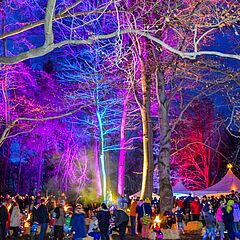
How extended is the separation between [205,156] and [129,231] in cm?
3172

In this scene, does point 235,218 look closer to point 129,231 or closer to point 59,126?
point 129,231

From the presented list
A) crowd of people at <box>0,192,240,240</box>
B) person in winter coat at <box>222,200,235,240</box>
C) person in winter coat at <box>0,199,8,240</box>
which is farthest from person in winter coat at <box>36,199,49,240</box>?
person in winter coat at <box>222,200,235,240</box>

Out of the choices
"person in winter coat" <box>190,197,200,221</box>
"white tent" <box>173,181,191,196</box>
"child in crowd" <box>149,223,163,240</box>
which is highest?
"white tent" <box>173,181,191,196</box>

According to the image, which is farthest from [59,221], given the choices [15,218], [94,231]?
[15,218]

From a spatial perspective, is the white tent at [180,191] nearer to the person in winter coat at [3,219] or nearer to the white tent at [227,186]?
the white tent at [227,186]

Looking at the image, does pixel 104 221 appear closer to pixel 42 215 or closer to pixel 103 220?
pixel 103 220

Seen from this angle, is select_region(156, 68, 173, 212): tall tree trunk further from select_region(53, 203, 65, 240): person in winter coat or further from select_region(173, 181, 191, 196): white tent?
select_region(173, 181, 191, 196): white tent

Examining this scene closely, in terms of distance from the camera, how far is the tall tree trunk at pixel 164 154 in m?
20.4

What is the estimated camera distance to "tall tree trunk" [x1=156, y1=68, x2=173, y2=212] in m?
20.4

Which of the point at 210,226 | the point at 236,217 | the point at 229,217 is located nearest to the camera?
the point at 229,217

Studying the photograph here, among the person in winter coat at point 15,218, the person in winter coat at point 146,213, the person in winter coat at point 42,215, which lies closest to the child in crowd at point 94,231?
the person in winter coat at point 42,215

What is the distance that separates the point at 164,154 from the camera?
68.4 ft

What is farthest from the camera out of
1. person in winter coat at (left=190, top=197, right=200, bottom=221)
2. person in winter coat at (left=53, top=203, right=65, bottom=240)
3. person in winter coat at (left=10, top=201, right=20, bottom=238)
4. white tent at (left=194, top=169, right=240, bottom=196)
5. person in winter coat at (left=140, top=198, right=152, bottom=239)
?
white tent at (left=194, top=169, right=240, bottom=196)

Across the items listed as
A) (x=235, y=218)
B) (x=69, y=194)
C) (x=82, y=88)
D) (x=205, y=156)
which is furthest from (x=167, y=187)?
(x=205, y=156)
